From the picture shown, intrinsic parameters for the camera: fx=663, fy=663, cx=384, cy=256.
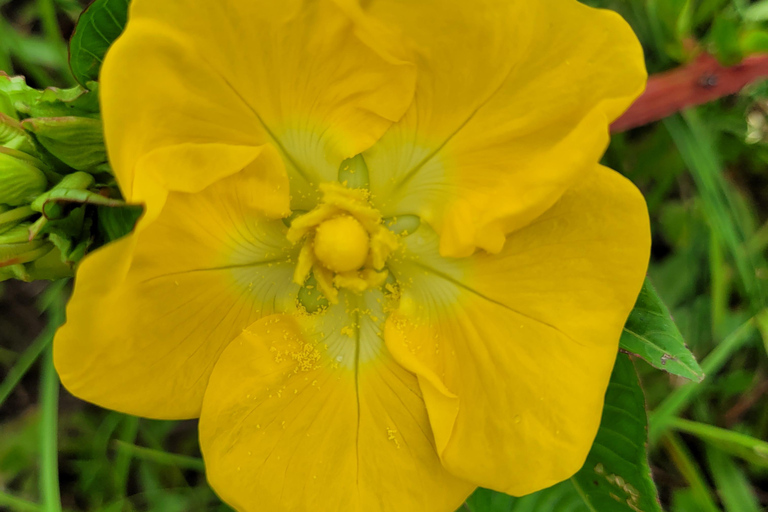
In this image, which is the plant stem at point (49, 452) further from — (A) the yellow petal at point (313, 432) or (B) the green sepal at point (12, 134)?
(B) the green sepal at point (12, 134)

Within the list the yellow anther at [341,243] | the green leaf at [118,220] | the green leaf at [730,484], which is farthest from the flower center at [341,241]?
the green leaf at [730,484]

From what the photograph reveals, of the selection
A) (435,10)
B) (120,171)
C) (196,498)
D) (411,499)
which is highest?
(435,10)

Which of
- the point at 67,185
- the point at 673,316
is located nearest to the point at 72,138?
the point at 67,185

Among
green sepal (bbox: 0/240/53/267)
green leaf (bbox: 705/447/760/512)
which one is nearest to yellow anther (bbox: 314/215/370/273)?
green sepal (bbox: 0/240/53/267)

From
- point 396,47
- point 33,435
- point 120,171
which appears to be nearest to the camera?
point 120,171

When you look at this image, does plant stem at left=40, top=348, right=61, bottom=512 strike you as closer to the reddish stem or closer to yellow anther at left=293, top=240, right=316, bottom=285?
yellow anther at left=293, top=240, right=316, bottom=285

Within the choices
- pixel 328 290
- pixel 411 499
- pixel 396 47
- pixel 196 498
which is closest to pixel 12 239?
pixel 328 290

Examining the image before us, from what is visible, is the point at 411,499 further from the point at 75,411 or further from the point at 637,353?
the point at 75,411
